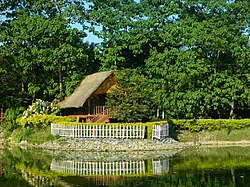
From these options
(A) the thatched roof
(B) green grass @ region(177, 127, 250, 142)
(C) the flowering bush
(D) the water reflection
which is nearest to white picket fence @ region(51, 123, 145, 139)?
(A) the thatched roof

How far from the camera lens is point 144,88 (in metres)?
29.5

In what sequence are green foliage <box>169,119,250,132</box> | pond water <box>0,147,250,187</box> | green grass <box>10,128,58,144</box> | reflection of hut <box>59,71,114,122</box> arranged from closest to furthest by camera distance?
pond water <box>0,147,250,187</box>
green grass <box>10,128,58,144</box>
reflection of hut <box>59,71,114,122</box>
green foliage <box>169,119,250,132</box>

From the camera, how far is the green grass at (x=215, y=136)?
104ft

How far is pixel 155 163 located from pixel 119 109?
892 centimetres

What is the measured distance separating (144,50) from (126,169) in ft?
74.1

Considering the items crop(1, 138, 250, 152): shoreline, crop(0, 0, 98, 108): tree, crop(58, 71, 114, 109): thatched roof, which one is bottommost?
crop(1, 138, 250, 152): shoreline

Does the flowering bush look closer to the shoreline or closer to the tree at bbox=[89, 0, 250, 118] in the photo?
the shoreline

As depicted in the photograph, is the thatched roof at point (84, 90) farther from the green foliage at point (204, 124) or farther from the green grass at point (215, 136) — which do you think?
the green grass at point (215, 136)

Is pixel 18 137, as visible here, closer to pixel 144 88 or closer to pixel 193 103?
pixel 144 88

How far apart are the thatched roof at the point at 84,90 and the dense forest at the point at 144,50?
1.41m

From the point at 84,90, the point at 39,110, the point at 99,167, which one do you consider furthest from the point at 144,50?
the point at 99,167

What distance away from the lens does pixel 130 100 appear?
28719 millimetres

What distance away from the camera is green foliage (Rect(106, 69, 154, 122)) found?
28625 mm

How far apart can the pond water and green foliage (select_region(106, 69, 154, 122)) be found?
155 inches
